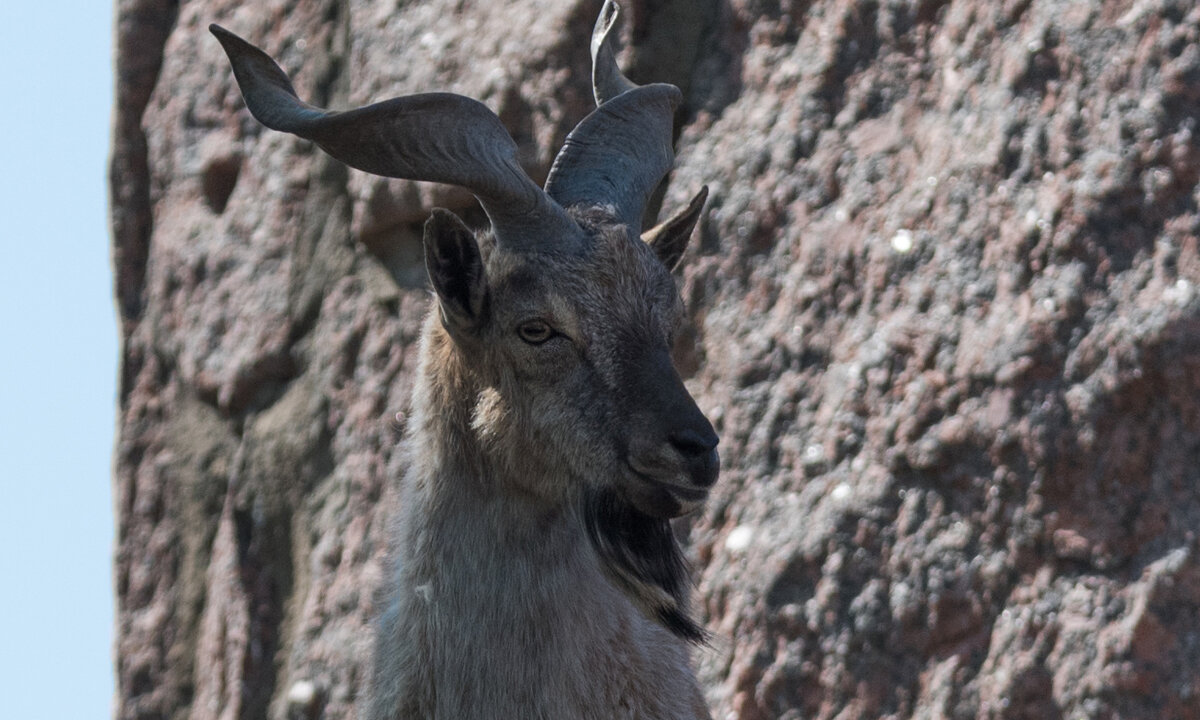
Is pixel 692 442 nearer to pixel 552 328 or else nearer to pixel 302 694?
pixel 552 328

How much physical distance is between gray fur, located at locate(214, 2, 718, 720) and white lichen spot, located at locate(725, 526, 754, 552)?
1.26 meters

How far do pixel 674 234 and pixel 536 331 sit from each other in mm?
838

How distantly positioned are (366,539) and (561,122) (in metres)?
1.99

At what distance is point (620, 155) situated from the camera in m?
5.16

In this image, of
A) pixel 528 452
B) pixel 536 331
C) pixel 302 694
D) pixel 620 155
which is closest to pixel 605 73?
pixel 620 155

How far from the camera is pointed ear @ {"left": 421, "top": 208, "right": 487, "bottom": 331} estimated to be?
453 cm

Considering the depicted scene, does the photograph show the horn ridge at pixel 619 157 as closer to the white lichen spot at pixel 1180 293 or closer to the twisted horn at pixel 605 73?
the twisted horn at pixel 605 73

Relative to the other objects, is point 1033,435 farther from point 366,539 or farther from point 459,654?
point 366,539

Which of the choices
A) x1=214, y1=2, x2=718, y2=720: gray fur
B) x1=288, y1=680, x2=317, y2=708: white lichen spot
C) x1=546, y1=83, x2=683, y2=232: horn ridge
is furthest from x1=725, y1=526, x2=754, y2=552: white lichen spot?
x1=288, y1=680, x2=317, y2=708: white lichen spot

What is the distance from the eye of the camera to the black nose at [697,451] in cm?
423

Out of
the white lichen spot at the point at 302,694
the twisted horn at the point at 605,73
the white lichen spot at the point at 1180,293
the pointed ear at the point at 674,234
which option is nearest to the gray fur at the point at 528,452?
the pointed ear at the point at 674,234

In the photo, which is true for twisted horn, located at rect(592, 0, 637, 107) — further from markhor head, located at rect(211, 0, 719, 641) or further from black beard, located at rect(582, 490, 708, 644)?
black beard, located at rect(582, 490, 708, 644)

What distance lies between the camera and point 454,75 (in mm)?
7418

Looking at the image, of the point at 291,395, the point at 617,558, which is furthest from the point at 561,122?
the point at 617,558
